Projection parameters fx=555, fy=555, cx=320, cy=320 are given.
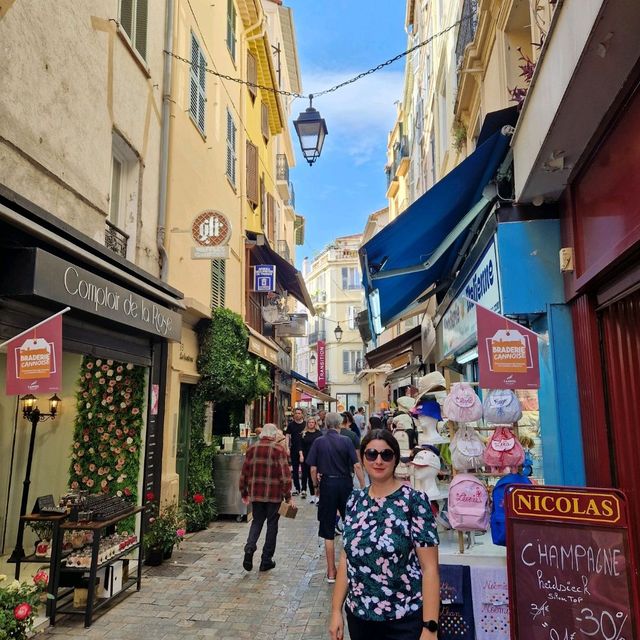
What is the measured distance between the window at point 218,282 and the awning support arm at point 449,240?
4.54 m

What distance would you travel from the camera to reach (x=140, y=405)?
7.51 meters

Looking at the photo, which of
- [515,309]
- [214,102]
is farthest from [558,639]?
[214,102]

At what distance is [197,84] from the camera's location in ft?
34.4

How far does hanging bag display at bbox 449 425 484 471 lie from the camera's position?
13.4 ft

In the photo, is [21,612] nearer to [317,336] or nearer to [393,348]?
[393,348]

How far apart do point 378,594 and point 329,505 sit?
408 cm

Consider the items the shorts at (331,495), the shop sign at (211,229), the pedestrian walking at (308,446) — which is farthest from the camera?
the pedestrian walking at (308,446)

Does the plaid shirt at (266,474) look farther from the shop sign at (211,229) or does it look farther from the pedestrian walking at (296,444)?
the pedestrian walking at (296,444)

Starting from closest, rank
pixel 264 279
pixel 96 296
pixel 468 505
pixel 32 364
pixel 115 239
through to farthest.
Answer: pixel 468 505
pixel 32 364
pixel 96 296
pixel 115 239
pixel 264 279

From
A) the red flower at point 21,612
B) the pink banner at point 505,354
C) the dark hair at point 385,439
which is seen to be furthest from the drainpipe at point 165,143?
the dark hair at point 385,439

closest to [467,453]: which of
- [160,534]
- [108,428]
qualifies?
[160,534]

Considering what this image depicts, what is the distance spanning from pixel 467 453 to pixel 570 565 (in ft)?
3.64

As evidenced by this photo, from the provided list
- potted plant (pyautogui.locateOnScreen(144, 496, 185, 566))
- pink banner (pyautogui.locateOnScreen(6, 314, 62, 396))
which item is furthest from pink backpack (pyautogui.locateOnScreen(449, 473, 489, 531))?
potted plant (pyautogui.locateOnScreen(144, 496, 185, 566))

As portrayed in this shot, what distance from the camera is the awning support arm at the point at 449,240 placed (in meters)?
6.19
